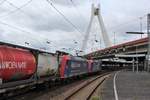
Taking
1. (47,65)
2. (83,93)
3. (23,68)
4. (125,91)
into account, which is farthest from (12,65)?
(125,91)

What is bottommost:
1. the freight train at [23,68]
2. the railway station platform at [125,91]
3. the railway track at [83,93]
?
Answer: the railway track at [83,93]

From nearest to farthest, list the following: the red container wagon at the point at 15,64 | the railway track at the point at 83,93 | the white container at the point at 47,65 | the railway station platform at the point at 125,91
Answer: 1. the red container wagon at the point at 15,64
2. the railway station platform at the point at 125,91
3. the railway track at the point at 83,93
4. the white container at the point at 47,65

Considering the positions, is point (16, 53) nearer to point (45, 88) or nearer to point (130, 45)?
point (45, 88)

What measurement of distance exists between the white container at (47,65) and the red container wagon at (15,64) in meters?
2.63

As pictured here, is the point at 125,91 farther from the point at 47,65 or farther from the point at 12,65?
the point at 12,65

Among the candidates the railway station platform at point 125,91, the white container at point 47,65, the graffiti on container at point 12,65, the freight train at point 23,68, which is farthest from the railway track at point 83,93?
the graffiti on container at point 12,65

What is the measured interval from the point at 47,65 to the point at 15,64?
873 centimetres

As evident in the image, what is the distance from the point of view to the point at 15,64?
61.6 ft

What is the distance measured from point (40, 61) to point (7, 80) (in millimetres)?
6829

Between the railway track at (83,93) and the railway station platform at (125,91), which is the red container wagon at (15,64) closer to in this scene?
the railway track at (83,93)

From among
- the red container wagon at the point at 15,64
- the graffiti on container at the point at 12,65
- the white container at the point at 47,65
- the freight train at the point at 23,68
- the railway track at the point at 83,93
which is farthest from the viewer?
the white container at the point at 47,65

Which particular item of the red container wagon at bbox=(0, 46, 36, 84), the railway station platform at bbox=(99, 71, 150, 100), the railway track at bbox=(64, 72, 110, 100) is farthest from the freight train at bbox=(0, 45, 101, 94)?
the railway station platform at bbox=(99, 71, 150, 100)

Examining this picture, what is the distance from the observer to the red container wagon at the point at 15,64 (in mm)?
17469

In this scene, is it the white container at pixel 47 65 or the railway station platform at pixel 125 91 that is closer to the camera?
the railway station platform at pixel 125 91
